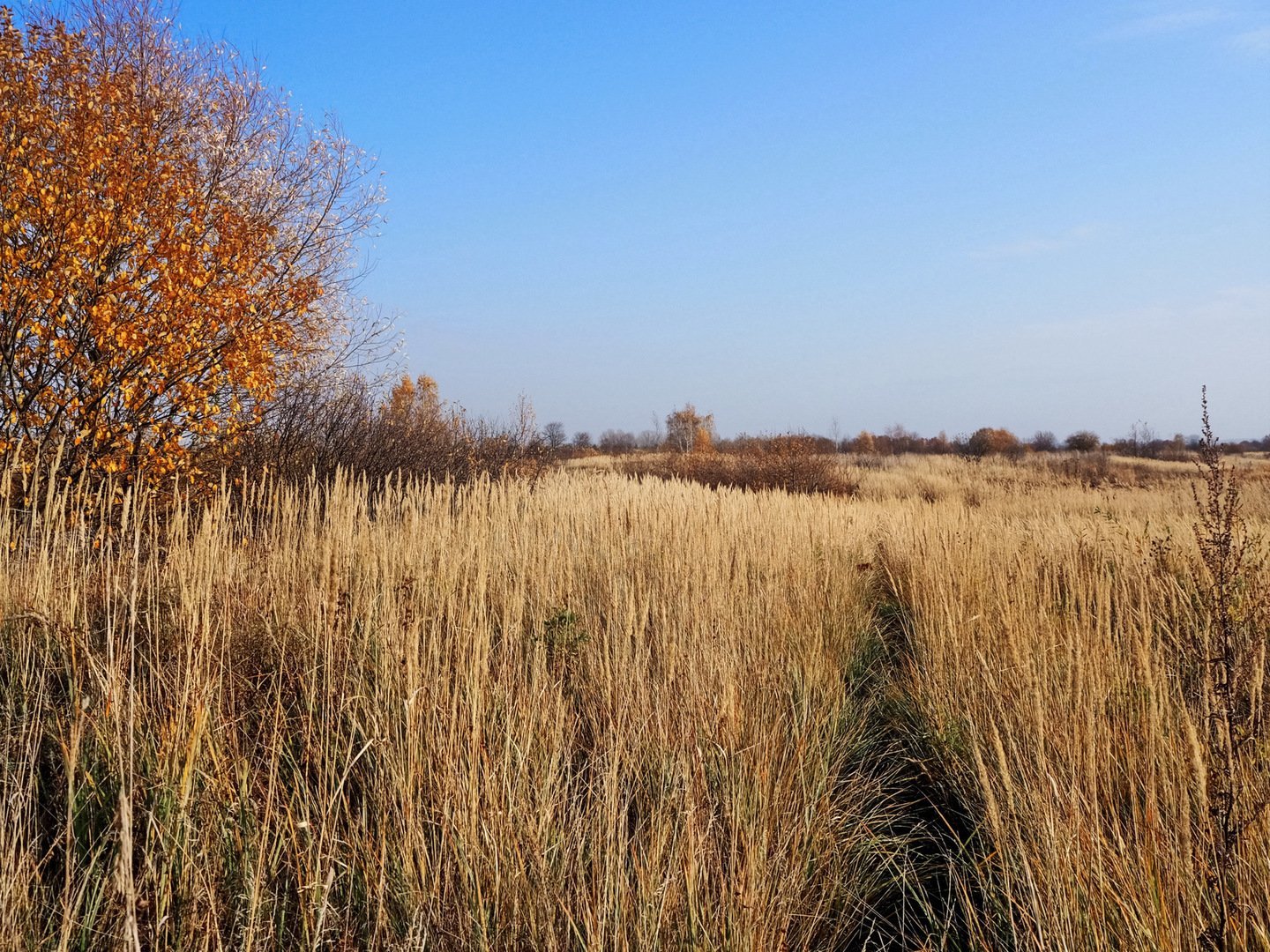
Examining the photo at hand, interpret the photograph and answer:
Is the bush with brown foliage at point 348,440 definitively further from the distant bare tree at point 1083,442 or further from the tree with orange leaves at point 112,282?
the distant bare tree at point 1083,442

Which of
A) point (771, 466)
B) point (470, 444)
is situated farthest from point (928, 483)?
point (470, 444)

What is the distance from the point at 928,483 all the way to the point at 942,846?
18184mm

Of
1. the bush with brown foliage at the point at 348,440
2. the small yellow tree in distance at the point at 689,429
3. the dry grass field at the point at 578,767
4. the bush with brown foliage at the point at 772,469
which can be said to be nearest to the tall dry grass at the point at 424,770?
the dry grass field at the point at 578,767

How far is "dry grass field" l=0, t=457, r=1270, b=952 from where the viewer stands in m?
1.82

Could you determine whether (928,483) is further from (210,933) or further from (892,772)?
(210,933)

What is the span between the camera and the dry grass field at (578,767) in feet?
5.96

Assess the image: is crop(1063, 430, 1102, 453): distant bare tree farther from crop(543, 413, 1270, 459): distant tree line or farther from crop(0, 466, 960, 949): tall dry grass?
crop(0, 466, 960, 949): tall dry grass

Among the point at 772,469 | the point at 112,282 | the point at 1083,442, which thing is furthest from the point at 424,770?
the point at 1083,442

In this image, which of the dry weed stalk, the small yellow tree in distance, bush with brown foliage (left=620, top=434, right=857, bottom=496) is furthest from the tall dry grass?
the small yellow tree in distance

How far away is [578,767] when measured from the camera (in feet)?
9.06

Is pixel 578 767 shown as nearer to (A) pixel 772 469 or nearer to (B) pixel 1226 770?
(B) pixel 1226 770

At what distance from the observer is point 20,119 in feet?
18.8

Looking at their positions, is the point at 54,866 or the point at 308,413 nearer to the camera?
the point at 54,866

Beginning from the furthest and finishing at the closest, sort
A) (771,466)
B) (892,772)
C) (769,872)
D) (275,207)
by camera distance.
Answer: (771,466), (275,207), (892,772), (769,872)
